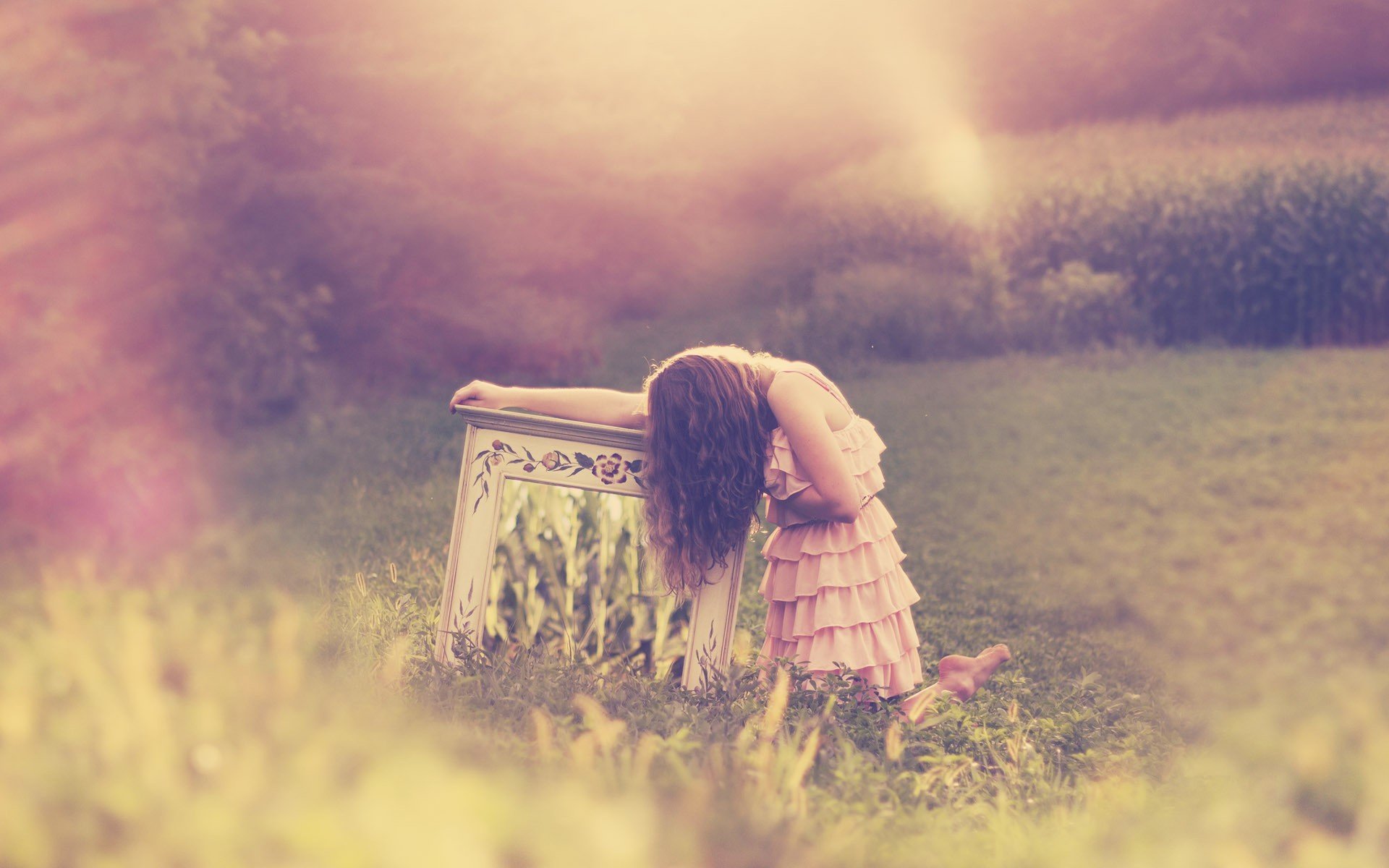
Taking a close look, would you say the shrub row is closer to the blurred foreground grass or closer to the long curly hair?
the blurred foreground grass

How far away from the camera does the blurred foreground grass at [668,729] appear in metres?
1.48

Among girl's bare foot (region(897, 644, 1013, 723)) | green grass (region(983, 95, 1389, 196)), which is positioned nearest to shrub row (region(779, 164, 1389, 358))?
green grass (region(983, 95, 1389, 196))

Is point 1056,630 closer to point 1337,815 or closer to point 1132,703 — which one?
point 1132,703

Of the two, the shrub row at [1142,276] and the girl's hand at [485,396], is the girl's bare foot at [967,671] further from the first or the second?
the shrub row at [1142,276]

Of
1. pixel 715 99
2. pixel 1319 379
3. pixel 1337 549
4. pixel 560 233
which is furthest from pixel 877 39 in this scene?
pixel 1337 549

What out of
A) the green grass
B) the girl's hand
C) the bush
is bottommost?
the girl's hand

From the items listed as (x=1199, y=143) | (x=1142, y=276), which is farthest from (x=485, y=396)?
(x=1199, y=143)

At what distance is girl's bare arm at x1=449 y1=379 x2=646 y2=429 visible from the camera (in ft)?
10.8

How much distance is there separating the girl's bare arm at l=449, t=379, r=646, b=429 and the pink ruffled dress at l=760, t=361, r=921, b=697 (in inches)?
19.8

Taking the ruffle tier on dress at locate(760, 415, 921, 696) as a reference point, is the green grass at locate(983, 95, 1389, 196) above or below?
above

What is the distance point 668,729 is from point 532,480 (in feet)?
3.37

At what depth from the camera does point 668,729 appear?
8.61 feet

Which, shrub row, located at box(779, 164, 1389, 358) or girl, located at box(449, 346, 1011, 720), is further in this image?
shrub row, located at box(779, 164, 1389, 358)

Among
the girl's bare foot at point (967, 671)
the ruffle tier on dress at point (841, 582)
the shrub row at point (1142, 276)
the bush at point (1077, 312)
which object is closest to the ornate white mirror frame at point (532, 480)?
the ruffle tier on dress at point (841, 582)
